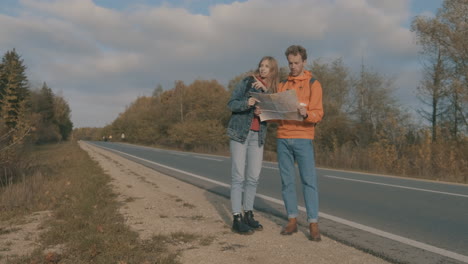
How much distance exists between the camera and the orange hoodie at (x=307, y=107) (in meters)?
3.99

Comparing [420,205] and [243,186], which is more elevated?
[243,186]

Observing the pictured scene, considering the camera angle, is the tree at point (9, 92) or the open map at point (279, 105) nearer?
the open map at point (279, 105)

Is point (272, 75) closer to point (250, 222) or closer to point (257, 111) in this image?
point (257, 111)

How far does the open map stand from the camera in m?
3.82

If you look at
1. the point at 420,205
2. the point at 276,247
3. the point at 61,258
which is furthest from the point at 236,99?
the point at 420,205

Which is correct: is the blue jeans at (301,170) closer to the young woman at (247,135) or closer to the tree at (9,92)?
the young woman at (247,135)

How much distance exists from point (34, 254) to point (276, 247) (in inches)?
88.0

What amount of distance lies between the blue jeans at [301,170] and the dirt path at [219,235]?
1.10 ft

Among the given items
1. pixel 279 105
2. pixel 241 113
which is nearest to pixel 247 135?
pixel 241 113

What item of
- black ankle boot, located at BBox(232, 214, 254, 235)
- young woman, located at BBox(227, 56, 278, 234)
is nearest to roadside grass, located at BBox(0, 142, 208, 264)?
black ankle boot, located at BBox(232, 214, 254, 235)

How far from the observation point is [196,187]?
9133 millimetres

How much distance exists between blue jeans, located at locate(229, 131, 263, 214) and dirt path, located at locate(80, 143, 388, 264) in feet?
1.45

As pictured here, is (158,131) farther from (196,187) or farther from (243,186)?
(243,186)

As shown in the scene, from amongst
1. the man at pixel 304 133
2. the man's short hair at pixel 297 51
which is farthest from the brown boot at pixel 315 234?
the man's short hair at pixel 297 51
